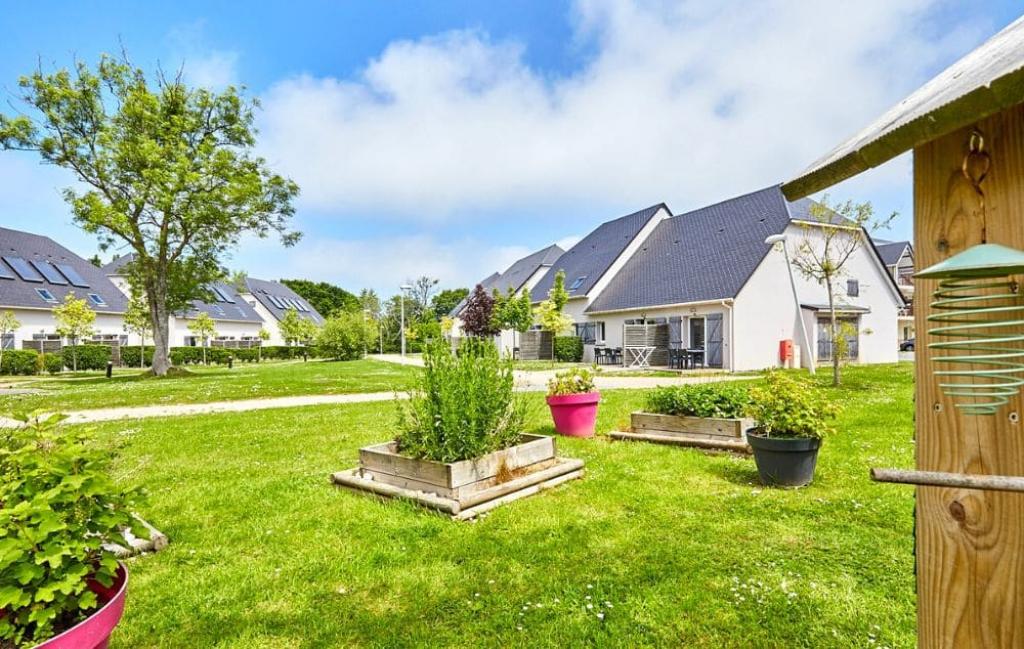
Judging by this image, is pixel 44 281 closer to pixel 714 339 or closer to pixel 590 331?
pixel 590 331

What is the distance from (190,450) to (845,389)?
12.7 metres

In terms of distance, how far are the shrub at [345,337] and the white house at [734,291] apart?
17579 millimetres

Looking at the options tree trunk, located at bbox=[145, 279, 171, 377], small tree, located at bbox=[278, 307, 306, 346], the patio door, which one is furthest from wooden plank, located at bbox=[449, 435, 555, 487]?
small tree, located at bbox=[278, 307, 306, 346]

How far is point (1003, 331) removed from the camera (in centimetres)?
122

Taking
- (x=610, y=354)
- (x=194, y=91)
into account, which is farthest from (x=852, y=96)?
(x=194, y=91)

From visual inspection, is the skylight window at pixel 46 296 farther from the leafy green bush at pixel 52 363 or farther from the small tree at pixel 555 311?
the small tree at pixel 555 311

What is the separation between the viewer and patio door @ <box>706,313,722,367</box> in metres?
20.0

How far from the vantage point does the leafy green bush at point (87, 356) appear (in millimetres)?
25984

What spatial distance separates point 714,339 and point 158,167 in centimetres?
2231

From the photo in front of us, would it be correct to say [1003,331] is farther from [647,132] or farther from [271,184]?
[271,184]

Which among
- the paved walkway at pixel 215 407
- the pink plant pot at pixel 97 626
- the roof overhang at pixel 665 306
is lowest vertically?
the paved walkway at pixel 215 407

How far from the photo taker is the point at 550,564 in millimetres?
3240

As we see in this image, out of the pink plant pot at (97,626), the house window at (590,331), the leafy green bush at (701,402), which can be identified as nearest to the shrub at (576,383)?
the leafy green bush at (701,402)

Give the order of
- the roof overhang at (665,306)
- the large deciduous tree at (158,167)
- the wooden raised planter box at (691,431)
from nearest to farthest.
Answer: the wooden raised planter box at (691,431)
the large deciduous tree at (158,167)
the roof overhang at (665,306)
